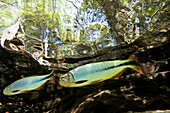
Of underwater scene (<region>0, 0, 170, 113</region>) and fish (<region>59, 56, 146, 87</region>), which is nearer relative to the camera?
fish (<region>59, 56, 146, 87</region>)

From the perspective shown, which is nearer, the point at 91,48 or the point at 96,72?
A: the point at 96,72

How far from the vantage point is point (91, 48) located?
462 cm

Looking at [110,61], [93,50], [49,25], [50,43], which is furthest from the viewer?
[93,50]

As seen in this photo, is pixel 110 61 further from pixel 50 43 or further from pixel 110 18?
pixel 50 43

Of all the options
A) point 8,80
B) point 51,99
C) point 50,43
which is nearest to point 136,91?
point 50,43

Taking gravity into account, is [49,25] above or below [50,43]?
above

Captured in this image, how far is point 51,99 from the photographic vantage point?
19.5ft

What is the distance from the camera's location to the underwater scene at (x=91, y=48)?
301 centimetres

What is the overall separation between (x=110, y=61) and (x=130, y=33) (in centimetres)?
229

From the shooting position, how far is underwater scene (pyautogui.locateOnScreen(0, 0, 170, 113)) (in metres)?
3.01

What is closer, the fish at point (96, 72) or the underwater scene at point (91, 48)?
the fish at point (96, 72)

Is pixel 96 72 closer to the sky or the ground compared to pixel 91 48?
closer to the ground

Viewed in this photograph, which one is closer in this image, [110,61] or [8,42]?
[110,61]

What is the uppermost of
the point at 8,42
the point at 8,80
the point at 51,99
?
the point at 8,42
